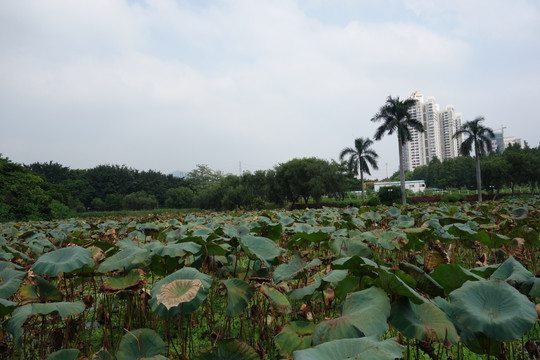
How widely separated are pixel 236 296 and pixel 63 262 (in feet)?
2.98

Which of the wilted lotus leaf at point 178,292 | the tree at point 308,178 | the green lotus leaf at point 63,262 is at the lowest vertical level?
the wilted lotus leaf at point 178,292

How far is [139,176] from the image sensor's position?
→ 5506 centimetres

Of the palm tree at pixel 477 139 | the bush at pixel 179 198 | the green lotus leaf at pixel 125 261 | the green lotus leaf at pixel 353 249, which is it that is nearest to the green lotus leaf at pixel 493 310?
the green lotus leaf at pixel 353 249

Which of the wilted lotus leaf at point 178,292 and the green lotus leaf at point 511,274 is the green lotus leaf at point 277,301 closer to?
the wilted lotus leaf at point 178,292

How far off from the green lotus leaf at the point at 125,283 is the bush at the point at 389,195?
2380cm

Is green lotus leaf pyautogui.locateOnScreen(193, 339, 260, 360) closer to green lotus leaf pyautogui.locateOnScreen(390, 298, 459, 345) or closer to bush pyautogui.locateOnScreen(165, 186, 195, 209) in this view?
green lotus leaf pyautogui.locateOnScreen(390, 298, 459, 345)

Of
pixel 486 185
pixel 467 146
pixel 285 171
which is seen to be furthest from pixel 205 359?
pixel 486 185

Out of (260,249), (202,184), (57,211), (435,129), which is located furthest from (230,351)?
(435,129)

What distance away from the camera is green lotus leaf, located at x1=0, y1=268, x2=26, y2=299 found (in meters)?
1.59

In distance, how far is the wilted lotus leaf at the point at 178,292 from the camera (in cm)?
111

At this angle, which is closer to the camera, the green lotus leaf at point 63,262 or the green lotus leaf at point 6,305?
the green lotus leaf at point 6,305

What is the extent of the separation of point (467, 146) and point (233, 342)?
116 feet

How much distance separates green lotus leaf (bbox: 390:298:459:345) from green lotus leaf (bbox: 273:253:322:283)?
1.79ft

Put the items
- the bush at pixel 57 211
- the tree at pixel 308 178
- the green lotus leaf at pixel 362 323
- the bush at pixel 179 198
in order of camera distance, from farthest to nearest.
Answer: the bush at pixel 179 198 < the tree at pixel 308 178 < the bush at pixel 57 211 < the green lotus leaf at pixel 362 323
